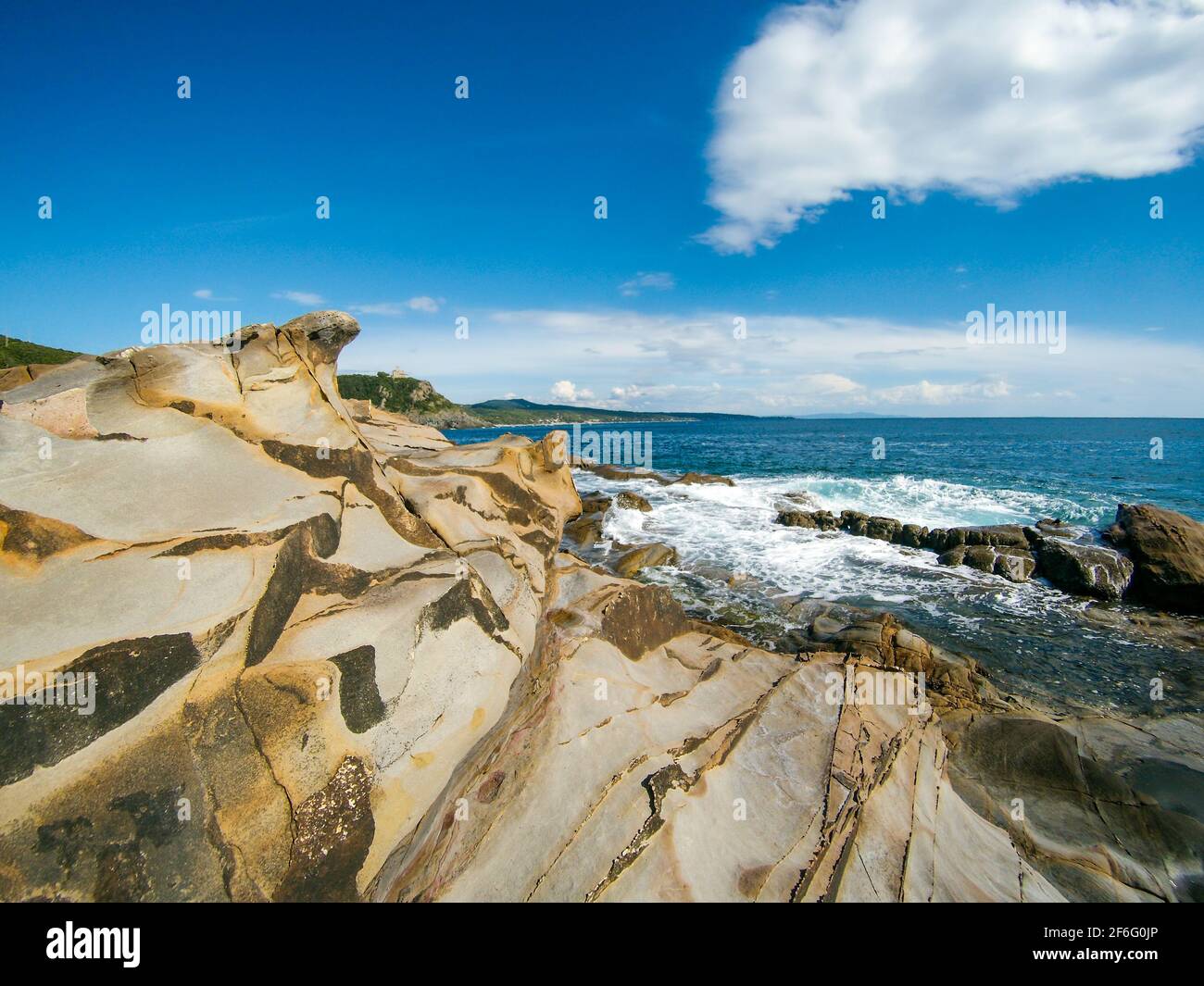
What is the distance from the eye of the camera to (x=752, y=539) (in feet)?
74.5

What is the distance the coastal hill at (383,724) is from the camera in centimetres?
408

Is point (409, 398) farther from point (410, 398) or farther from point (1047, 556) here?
point (1047, 556)

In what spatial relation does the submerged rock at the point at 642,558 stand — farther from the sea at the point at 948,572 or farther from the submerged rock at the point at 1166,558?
the submerged rock at the point at 1166,558

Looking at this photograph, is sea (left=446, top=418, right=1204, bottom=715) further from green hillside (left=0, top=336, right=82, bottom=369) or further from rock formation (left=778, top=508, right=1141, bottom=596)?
green hillside (left=0, top=336, right=82, bottom=369)

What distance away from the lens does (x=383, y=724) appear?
17.4 ft

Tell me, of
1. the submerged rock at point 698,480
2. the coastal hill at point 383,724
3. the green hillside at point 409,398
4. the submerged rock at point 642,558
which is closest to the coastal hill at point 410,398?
the green hillside at point 409,398

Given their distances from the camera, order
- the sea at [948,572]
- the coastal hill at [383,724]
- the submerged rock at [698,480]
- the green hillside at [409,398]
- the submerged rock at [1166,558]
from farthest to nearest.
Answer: the green hillside at [409,398], the submerged rock at [698,480], the submerged rock at [1166,558], the sea at [948,572], the coastal hill at [383,724]

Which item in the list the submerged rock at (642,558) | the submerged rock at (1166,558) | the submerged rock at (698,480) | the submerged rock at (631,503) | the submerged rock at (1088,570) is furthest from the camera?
the submerged rock at (698,480)

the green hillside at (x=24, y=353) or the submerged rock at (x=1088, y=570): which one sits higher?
the green hillside at (x=24, y=353)

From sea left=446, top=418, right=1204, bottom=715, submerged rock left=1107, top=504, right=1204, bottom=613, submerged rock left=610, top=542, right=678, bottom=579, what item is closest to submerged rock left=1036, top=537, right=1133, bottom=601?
submerged rock left=1107, top=504, right=1204, bottom=613

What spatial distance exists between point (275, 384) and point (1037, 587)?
72.1ft

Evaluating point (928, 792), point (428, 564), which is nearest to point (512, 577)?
point (428, 564)

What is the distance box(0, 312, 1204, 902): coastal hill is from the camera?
4.08m
